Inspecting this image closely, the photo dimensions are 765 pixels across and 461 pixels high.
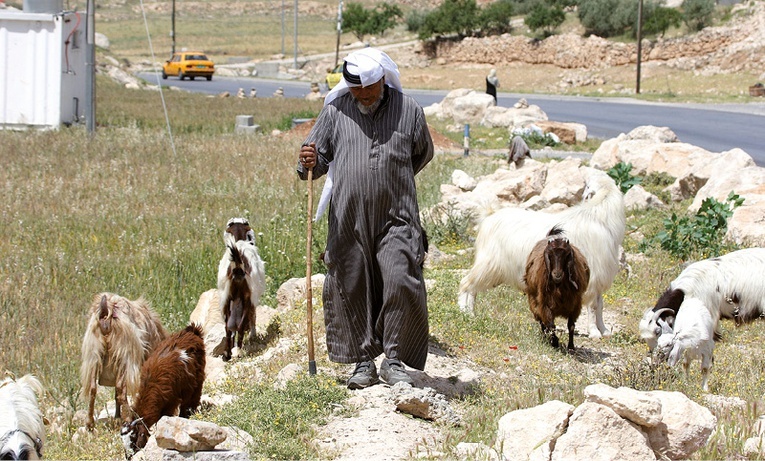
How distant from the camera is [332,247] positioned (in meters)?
6.83

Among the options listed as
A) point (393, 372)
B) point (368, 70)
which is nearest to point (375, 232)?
point (393, 372)

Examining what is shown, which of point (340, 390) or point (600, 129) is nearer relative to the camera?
point (340, 390)

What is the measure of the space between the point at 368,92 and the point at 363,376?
1.99 m

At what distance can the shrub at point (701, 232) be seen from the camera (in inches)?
453

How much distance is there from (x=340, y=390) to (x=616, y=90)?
41.4 meters

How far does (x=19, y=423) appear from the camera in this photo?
213 inches

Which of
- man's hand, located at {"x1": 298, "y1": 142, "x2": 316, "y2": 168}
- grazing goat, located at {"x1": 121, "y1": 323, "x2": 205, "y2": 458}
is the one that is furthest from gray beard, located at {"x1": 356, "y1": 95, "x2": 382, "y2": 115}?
grazing goat, located at {"x1": 121, "y1": 323, "x2": 205, "y2": 458}

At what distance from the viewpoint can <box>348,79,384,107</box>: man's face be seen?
21.8 ft

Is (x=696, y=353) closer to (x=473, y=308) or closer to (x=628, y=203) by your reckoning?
(x=473, y=308)

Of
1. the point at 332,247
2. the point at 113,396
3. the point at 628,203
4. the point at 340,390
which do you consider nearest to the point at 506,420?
the point at 340,390

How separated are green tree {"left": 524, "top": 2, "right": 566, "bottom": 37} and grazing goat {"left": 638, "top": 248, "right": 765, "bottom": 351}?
59.7 m

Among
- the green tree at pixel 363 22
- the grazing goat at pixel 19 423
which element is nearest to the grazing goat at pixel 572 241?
the grazing goat at pixel 19 423

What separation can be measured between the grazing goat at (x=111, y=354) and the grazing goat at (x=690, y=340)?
3903 mm

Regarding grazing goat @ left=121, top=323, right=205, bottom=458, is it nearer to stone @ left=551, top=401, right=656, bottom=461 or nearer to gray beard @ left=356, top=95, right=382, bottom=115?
gray beard @ left=356, top=95, right=382, bottom=115
